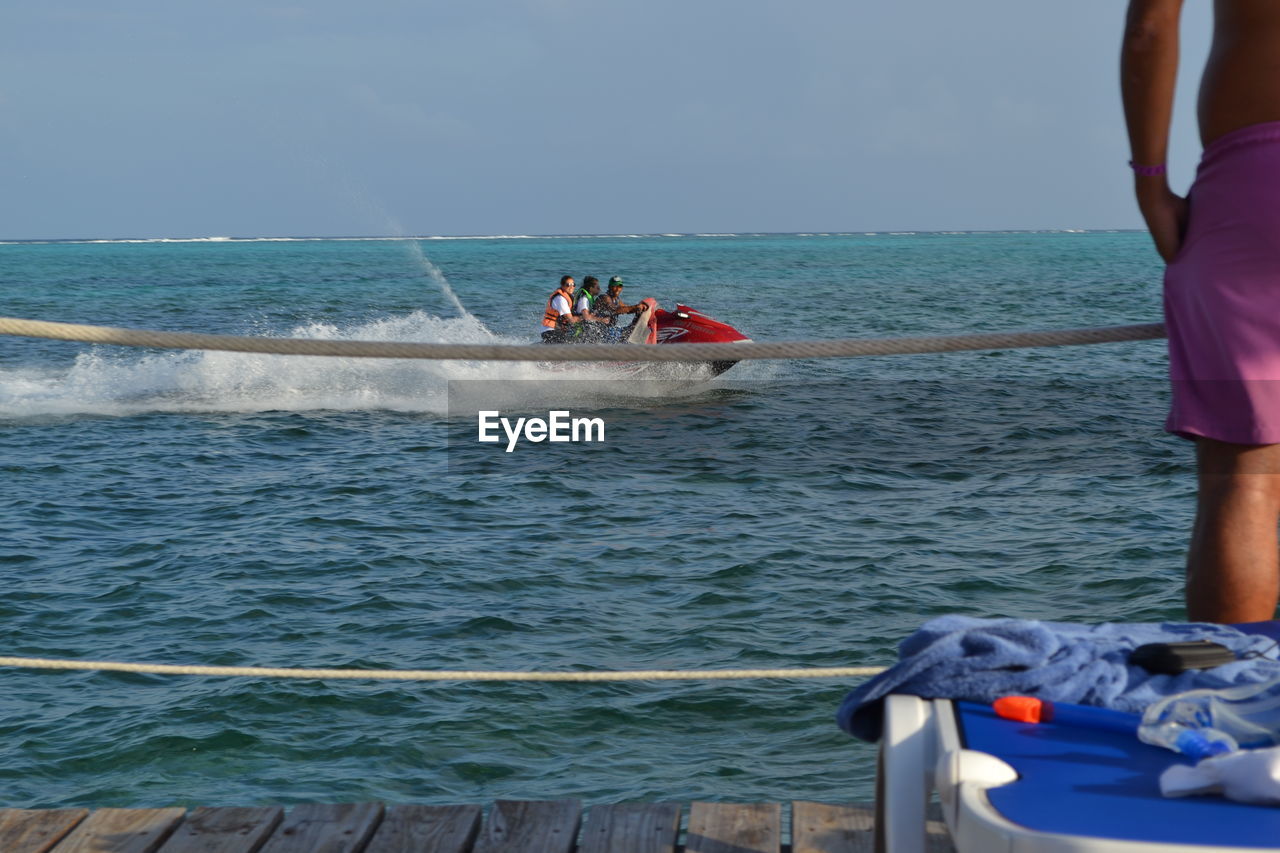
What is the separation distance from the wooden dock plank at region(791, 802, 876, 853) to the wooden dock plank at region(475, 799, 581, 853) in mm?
517

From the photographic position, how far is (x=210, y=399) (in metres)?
20.2

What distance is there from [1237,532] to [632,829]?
146cm

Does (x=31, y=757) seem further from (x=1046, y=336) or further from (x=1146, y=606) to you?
(x=1146, y=606)

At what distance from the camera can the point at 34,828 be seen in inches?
115

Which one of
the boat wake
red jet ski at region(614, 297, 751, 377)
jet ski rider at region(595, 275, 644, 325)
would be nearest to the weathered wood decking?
red jet ski at region(614, 297, 751, 377)

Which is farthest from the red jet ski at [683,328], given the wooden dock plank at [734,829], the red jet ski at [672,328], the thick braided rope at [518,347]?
the thick braided rope at [518,347]

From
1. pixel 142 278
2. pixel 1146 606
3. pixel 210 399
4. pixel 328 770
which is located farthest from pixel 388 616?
pixel 142 278

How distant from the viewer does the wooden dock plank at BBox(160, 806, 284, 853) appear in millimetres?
2787

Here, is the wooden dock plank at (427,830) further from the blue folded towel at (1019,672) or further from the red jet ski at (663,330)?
the red jet ski at (663,330)

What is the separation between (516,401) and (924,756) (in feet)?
58.8

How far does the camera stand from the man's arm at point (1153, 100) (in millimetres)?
2338

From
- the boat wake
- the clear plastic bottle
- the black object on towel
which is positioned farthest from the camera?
the boat wake

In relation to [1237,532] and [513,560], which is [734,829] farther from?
[513,560]

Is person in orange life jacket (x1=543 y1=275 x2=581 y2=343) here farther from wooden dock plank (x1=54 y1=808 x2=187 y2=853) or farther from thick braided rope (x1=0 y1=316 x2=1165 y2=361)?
thick braided rope (x1=0 y1=316 x2=1165 y2=361)
